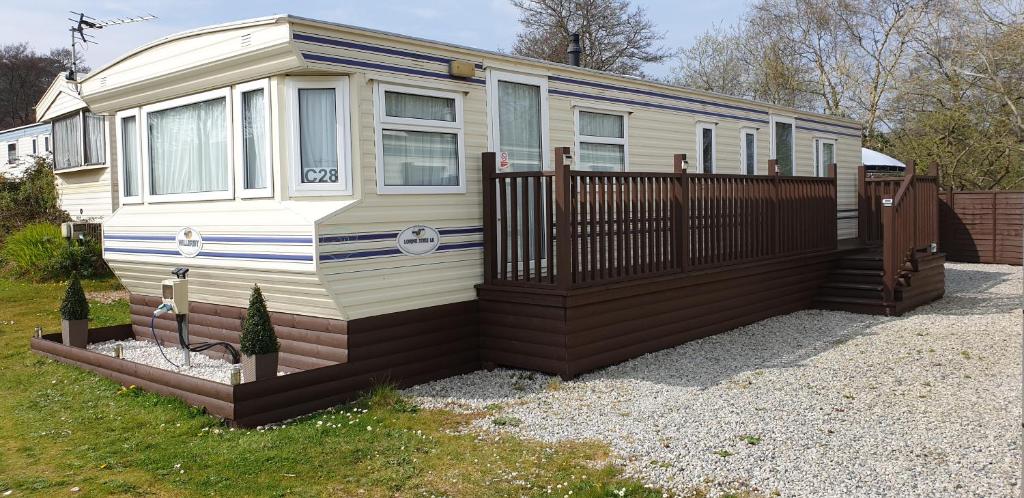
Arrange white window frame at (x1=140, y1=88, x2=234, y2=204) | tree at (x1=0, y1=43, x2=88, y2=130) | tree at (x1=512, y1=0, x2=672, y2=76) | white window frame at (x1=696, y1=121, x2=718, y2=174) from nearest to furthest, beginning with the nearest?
white window frame at (x1=140, y1=88, x2=234, y2=204) < white window frame at (x1=696, y1=121, x2=718, y2=174) < tree at (x1=512, y1=0, x2=672, y2=76) < tree at (x1=0, y1=43, x2=88, y2=130)

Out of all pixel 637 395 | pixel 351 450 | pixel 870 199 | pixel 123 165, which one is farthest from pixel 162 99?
pixel 870 199

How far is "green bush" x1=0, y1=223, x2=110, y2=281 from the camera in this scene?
13430 mm

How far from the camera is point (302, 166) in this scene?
6.25 meters

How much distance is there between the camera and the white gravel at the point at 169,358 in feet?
22.6

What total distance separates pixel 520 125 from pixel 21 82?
42.3 m

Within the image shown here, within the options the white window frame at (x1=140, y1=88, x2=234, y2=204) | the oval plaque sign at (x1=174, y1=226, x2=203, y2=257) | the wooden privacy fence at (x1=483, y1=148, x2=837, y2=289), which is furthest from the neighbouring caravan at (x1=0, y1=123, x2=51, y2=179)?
the wooden privacy fence at (x1=483, y1=148, x2=837, y2=289)

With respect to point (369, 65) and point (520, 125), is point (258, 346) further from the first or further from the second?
point (520, 125)

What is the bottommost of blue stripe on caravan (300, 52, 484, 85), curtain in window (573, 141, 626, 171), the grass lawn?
the grass lawn

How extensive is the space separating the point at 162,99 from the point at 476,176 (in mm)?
3011

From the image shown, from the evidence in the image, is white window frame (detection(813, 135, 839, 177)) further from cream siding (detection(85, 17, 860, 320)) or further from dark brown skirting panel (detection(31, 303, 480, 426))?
dark brown skirting panel (detection(31, 303, 480, 426))

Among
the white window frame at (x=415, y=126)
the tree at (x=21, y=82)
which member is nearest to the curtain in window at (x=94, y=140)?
the white window frame at (x=415, y=126)

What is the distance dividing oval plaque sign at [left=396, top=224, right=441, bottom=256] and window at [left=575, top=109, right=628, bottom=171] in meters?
2.12

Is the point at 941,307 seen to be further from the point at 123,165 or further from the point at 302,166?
the point at 123,165

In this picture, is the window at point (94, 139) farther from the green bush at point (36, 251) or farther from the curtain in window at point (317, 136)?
the curtain in window at point (317, 136)
